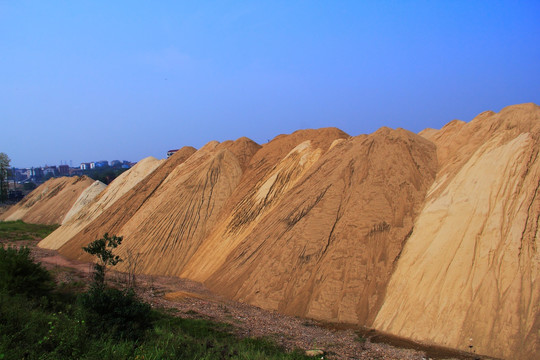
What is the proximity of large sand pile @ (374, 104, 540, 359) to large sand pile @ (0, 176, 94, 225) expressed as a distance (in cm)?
3538

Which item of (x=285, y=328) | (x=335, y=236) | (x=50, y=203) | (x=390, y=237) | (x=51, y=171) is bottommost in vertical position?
(x=285, y=328)

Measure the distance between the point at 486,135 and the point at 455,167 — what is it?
7.12 ft

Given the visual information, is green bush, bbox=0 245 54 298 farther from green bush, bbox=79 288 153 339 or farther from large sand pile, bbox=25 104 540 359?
large sand pile, bbox=25 104 540 359

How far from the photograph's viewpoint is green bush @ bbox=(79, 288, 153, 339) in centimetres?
895

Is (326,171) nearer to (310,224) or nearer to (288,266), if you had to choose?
(310,224)

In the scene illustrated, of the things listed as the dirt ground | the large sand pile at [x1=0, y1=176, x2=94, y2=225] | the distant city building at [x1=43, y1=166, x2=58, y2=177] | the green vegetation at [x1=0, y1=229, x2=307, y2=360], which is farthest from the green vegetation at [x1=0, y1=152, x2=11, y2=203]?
the distant city building at [x1=43, y1=166, x2=58, y2=177]

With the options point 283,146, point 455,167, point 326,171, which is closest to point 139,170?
point 283,146

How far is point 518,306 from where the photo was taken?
10938mm

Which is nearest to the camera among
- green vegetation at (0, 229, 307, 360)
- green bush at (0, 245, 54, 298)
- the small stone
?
green vegetation at (0, 229, 307, 360)

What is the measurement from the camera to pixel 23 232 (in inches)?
1299

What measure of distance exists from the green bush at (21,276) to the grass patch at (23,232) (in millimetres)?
18934

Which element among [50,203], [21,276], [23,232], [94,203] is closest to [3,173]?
[50,203]

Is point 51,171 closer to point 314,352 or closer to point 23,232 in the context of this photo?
point 23,232

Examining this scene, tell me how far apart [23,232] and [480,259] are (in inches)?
1282
